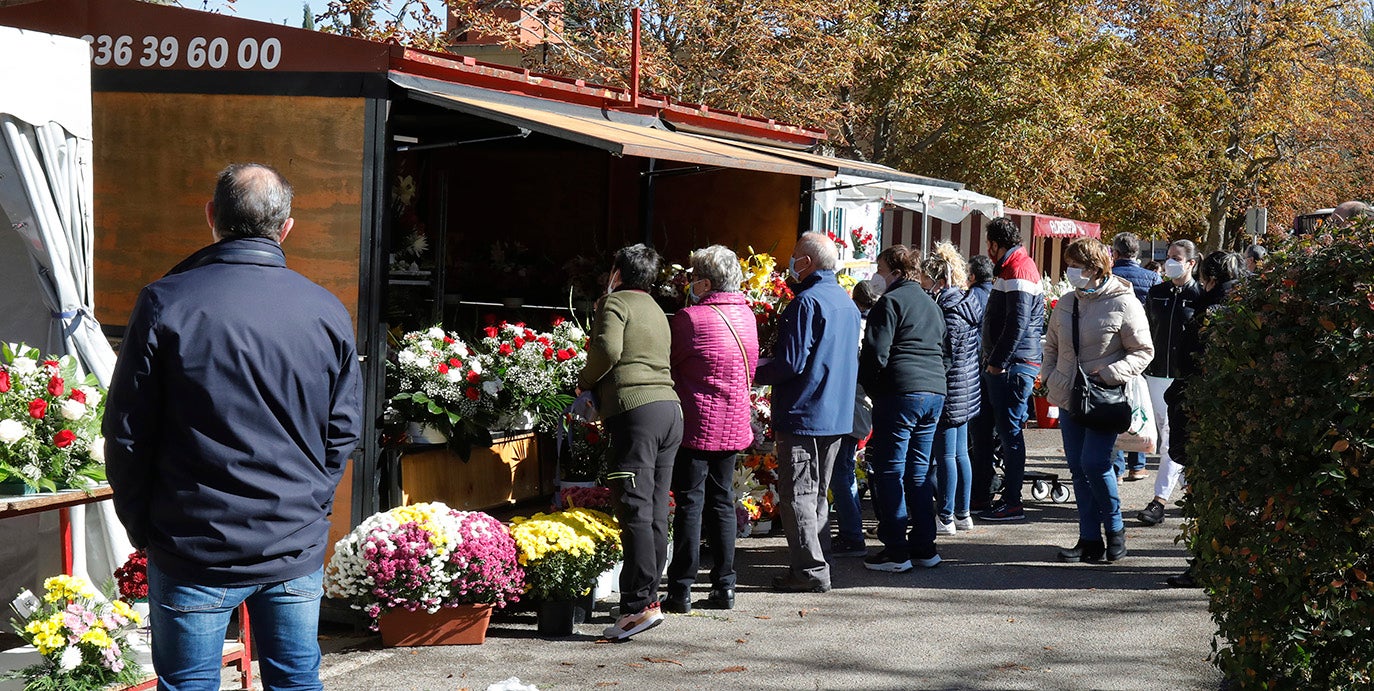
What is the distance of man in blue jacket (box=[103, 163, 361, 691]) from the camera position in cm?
320

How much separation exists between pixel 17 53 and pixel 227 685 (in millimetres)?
2808

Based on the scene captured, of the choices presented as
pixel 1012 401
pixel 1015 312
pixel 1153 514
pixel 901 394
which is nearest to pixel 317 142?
pixel 901 394

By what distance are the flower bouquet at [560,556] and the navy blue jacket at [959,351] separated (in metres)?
2.63

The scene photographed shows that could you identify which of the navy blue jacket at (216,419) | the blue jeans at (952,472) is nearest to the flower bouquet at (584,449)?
the blue jeans at (952,472)

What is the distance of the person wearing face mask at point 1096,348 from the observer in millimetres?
7457

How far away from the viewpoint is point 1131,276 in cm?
1046

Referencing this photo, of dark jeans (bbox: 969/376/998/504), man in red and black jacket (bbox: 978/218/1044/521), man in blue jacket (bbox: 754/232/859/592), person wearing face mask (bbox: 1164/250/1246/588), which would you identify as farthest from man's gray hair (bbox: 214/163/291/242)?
dark jeans (bbox: 969/376/998/504)

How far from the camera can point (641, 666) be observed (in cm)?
575

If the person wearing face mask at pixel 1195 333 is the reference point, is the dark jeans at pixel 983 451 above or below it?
below

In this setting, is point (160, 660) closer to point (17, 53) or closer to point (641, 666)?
point (641, 666)

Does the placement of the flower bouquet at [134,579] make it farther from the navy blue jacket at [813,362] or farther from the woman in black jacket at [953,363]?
the woman in black jacket at [953,363]

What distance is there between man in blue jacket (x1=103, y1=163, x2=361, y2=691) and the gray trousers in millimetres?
3832

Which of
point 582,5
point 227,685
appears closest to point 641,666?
point 227,685

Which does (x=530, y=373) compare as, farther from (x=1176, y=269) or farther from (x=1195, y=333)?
(x=1176, y=269)
